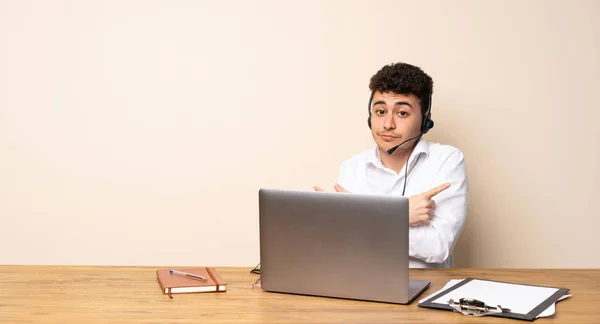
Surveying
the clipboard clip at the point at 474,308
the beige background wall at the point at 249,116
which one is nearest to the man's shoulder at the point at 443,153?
the beige background wall at the point at 249,116

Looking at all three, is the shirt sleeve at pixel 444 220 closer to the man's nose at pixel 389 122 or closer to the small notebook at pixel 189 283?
the man's nose at pixel 389 122

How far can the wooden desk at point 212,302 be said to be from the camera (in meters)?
1.72

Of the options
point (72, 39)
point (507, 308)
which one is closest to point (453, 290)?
point (507, 308)

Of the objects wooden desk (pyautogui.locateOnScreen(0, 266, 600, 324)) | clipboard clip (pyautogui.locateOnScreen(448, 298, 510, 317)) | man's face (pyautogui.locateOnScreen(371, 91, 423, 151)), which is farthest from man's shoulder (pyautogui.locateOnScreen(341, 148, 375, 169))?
clipboard clip (pyautogui.locateOnScreen(448, 298, 510, 317))

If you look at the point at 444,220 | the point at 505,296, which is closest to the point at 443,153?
the point at 444,220

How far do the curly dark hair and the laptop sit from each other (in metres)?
1.01

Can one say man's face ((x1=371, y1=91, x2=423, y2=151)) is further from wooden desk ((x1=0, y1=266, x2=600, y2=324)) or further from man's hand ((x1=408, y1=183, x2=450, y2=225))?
wooden desk ((x1=0, y1=266, x2=600, y2=324))

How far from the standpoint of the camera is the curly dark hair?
8.99 ft

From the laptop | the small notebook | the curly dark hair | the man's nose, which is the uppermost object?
the curly dark hair

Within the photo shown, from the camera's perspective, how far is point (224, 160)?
3.51 m

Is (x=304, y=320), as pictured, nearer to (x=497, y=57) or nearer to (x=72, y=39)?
(x=497, y=57)

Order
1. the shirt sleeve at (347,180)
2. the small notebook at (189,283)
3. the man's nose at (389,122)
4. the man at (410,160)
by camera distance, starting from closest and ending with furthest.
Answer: the small notebook at (189,283) → the man at (410,160) → the man's nose at (389,122) → the shirt sleeve at (347,180)

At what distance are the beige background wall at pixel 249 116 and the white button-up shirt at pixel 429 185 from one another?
1.78ft

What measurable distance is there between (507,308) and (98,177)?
2368mm
